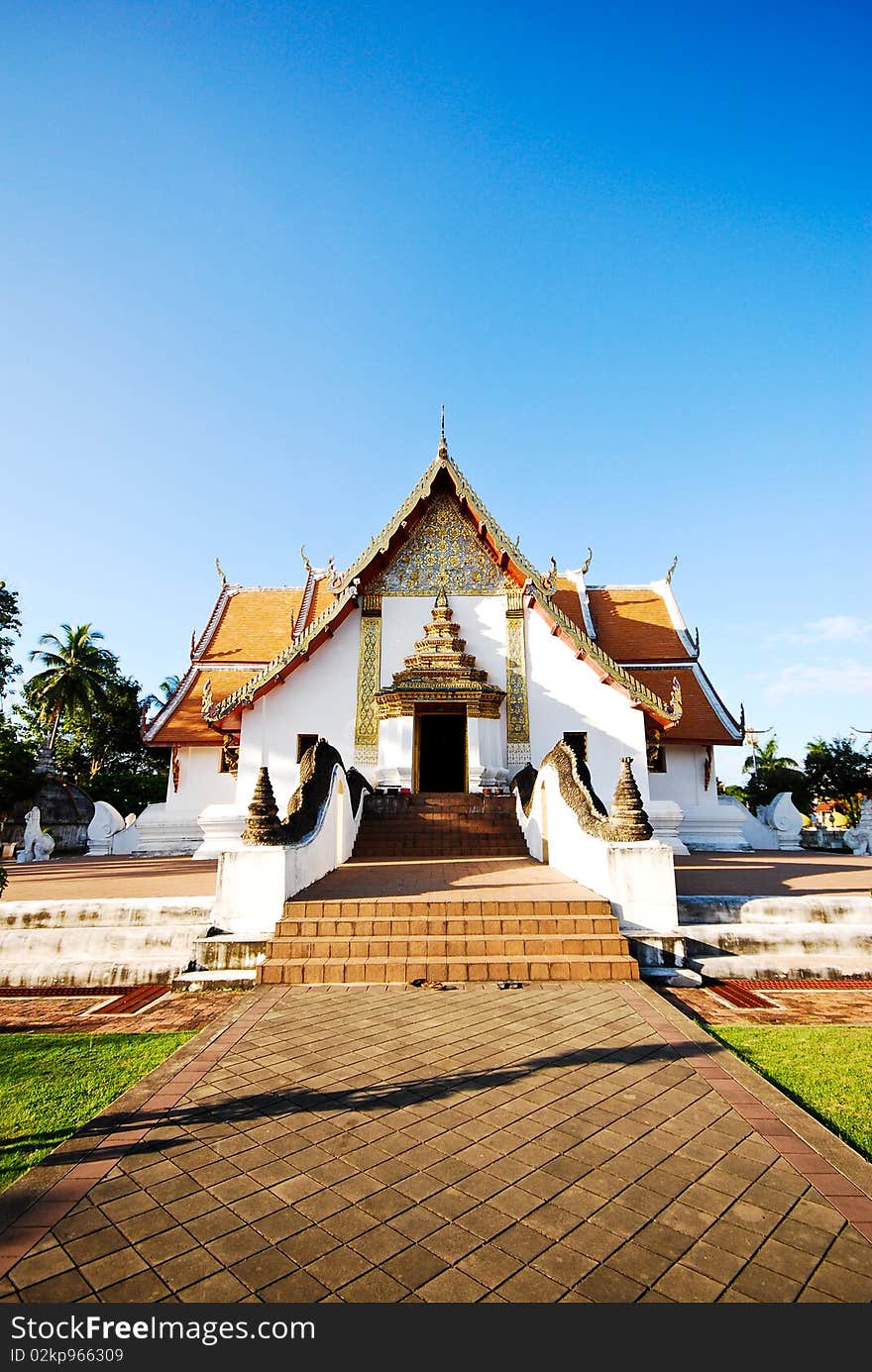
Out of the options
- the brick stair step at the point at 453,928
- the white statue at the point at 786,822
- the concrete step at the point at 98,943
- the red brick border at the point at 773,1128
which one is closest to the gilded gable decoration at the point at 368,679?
the concrete step at the point at 98,943

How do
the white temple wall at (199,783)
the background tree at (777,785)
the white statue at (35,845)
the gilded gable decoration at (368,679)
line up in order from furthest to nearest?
the background tree at (777,785) < the white statue at (35,845) < the white temple wall at (199,783) < the gilded gable decoration at (368,679)

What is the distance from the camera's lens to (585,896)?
6.07 meters

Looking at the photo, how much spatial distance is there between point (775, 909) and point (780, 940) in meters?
0.37

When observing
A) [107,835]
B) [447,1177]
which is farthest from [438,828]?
[107,835]

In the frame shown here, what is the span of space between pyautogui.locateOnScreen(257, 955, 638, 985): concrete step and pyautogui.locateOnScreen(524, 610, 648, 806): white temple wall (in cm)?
728

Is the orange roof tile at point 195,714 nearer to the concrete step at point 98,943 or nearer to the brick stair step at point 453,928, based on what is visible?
the concrete step at point 98,943

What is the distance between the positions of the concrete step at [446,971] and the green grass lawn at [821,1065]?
3.57ft

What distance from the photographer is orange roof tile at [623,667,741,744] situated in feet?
45.8

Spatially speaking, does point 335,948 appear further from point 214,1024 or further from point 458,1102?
point 458,1102

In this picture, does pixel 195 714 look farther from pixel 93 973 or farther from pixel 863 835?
pixel 863 835

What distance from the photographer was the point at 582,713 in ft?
42.0

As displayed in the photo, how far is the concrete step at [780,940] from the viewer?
19.3 ft

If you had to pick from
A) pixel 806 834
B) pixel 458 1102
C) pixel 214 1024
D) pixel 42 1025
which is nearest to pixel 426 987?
pixel 214 1024

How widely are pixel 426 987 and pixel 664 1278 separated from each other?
3229 mm
